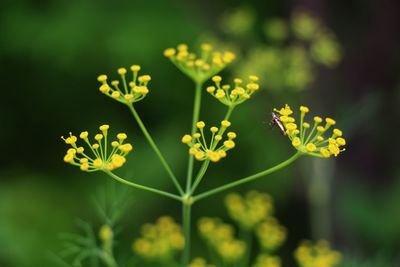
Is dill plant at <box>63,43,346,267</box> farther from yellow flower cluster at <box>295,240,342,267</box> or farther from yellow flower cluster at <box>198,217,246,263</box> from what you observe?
yellow flower cluster at <box>295,240,342,267</box>

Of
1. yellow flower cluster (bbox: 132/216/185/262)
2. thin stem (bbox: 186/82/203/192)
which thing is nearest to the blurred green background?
yellow flower cluster (bbox: 132/216/185/262)

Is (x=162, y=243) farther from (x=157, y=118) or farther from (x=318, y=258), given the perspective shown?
(x=157, y=118)

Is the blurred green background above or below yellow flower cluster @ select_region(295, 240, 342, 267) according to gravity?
above

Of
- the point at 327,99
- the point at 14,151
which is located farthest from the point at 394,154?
the point at 14,151

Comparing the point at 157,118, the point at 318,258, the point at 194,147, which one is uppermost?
the point at 157,118

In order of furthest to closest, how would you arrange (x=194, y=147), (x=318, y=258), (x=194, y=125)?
1. (x=318, y=258)
2. (x=194, y=125)
3. (x=194, y=147)

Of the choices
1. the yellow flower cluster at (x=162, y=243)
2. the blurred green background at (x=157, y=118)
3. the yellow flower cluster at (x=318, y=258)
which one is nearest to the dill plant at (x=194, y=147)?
the yellow flower cluster at (x=162, y=243)

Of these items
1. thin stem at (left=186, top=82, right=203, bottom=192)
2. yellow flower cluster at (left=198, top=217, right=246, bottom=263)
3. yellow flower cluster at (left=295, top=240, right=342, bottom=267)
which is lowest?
yellow flower cluster at (left=295, top=240, right=342, bottom=267)

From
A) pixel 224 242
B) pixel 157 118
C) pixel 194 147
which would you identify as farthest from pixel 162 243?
pixel 157 118

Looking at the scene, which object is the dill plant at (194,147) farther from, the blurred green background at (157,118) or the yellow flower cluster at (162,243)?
→ the blurred green background at (157,118)
